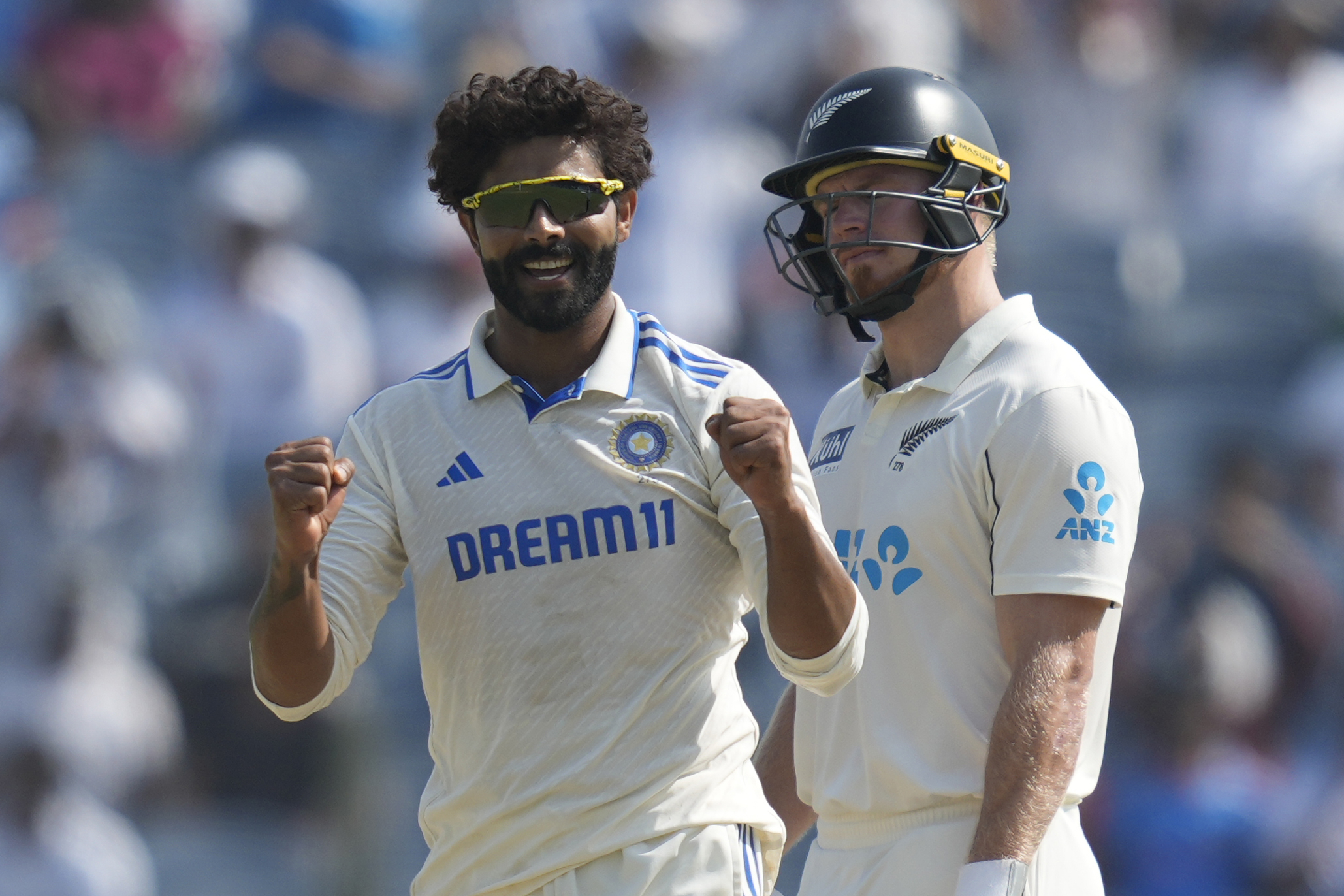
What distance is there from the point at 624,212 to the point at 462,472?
0.52 metres

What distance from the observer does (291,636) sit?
8.61 ft

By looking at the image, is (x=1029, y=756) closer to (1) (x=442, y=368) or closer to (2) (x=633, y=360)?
(2) (x=633, y=360)

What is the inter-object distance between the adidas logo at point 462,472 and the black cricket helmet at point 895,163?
2.65 ft

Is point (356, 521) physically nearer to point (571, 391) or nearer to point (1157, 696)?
point (571, 391)

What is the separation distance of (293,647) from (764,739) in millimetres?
1250

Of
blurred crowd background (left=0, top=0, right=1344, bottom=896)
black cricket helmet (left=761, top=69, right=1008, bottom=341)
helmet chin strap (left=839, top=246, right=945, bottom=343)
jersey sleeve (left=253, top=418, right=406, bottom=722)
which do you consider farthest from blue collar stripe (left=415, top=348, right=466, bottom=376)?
blurred crowd background (left=0, top=0, right=1344, bottom=896)

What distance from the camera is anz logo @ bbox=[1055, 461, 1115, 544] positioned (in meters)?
3.00

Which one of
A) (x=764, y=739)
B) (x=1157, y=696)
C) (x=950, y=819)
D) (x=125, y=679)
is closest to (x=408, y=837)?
(x=125, y=679)

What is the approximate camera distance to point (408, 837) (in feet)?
25.5

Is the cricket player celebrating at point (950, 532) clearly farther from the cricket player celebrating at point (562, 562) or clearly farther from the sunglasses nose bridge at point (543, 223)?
the sunglasses nose bridge at point (543, 223)

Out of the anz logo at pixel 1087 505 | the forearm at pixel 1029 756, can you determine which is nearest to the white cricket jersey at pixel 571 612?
the forearm at pixel 1029 756

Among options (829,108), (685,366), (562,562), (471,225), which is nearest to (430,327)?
(829,108)

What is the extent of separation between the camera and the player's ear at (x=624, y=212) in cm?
292

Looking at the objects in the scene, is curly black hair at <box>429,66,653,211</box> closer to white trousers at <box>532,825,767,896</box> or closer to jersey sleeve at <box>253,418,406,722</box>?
jersey sleeve at <box>253,418,406,722</box>
